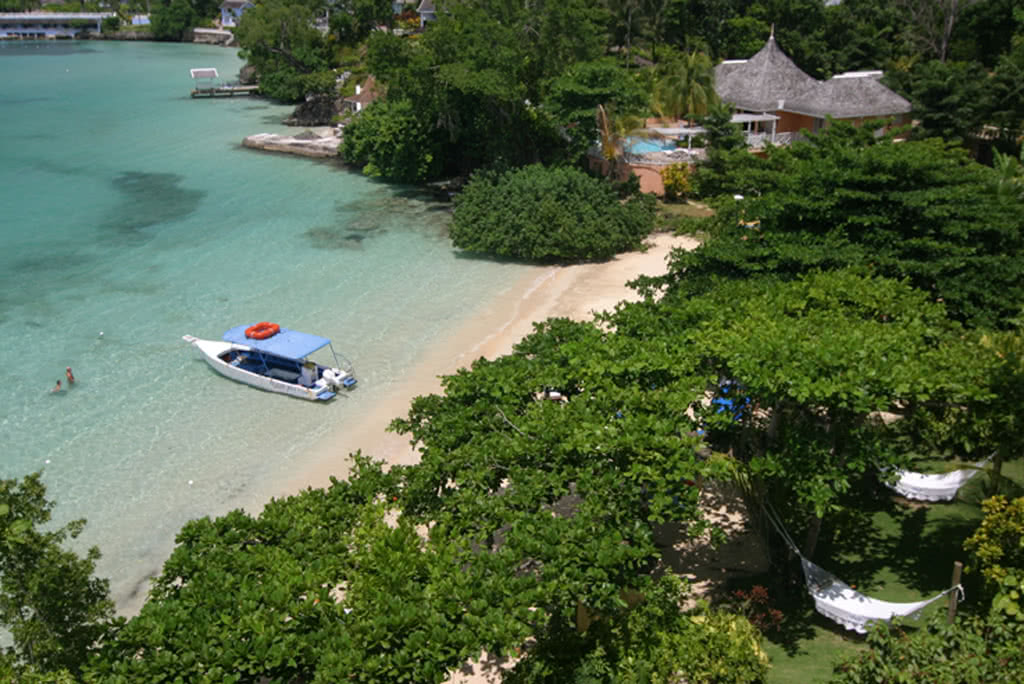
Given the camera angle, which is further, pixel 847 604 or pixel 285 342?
pixel 285 342

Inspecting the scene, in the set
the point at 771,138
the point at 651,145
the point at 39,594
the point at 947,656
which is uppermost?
the point at 771,138

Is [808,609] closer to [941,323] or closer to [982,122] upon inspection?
[941,323]

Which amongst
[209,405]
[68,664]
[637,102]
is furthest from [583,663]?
[637,102]

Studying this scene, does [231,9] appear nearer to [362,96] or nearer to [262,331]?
[362,96]

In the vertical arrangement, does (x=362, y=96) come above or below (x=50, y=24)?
below

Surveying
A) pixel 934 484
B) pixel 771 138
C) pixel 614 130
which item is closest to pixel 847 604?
pixel 934 484

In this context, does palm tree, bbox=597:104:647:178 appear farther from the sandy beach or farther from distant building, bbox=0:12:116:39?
distant building, bbox=0:12:116:39

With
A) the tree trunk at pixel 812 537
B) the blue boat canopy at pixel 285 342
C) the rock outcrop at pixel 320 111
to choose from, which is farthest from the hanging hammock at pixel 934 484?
the rock outcrop at pixel 320 111

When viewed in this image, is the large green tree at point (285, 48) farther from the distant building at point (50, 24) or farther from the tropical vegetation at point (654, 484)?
the distant building at point (50, 24)
